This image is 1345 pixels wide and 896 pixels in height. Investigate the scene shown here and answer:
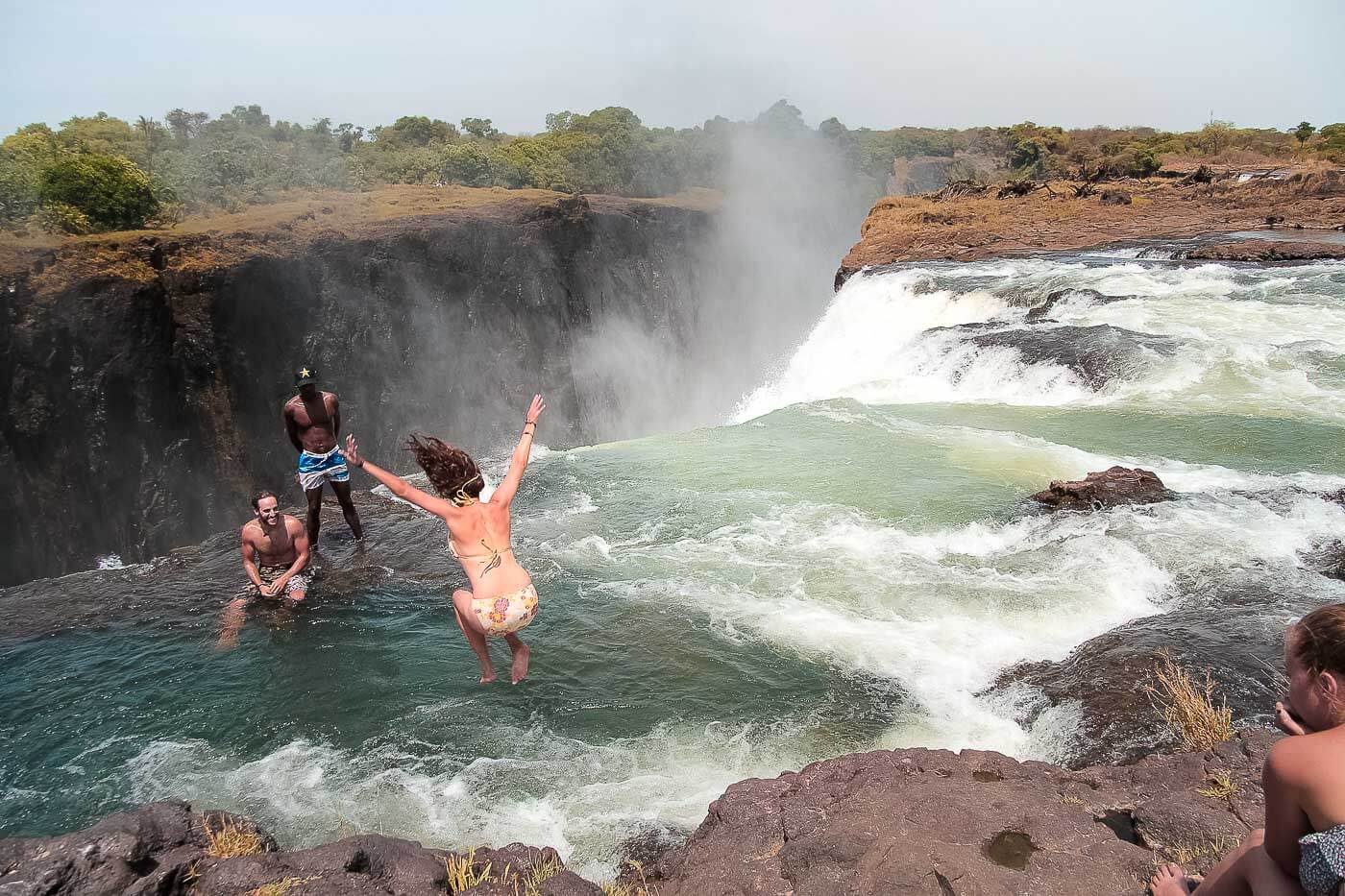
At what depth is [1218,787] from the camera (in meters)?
3.58

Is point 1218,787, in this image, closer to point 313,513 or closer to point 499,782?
point 499,782

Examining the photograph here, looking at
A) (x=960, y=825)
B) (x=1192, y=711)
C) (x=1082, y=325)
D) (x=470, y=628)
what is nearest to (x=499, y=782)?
(x=470, y=628)

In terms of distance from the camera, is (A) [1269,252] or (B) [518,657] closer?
(B) [518,657]

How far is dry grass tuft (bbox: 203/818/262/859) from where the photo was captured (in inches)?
136

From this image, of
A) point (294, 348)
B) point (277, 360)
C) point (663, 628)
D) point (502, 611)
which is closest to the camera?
point (502, 611)

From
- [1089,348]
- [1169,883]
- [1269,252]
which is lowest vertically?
[1169,883]

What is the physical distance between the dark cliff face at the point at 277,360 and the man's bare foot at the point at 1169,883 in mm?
17735

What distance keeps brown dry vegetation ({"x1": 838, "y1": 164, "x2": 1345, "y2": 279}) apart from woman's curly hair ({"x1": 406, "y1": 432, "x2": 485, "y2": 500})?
70.7 ft

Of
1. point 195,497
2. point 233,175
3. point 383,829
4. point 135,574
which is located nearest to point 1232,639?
point 383,829

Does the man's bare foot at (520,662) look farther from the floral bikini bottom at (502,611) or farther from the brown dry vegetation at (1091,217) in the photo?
the brown dry vegetation at (1091,217)

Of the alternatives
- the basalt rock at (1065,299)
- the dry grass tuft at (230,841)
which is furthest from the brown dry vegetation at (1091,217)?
the dry grass tuft at (230,841)

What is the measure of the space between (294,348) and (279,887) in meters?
18.2

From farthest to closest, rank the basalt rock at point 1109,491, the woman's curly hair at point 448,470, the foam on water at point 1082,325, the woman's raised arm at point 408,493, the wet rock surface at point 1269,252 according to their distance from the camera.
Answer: the wet rock surface at point 1269,252 → the foam on water at point 1082,325 → the basalt rock at point 1109,491 → the woman's curly hair at point 448,470 → the woman's raised arm at point 408,493

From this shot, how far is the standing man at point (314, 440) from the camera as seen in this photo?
7.65m
